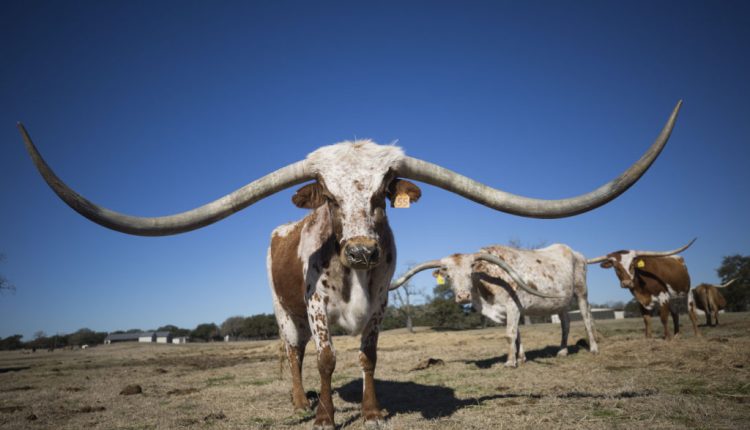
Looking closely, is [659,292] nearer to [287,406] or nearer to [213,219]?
[287,406]

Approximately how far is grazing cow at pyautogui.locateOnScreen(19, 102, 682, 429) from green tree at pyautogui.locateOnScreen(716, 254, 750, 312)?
38.9m

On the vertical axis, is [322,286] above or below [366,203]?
below

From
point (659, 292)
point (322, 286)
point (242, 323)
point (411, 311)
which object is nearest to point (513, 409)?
point (322, 286)

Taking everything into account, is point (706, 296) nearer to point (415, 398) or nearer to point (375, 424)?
point (415, 398)

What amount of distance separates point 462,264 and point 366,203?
5288mm

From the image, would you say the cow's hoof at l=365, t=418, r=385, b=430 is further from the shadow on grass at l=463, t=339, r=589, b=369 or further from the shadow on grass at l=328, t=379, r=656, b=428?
the shadow on grass at l=463, t=339, r=589, b=369

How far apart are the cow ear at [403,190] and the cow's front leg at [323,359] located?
1.19 metres

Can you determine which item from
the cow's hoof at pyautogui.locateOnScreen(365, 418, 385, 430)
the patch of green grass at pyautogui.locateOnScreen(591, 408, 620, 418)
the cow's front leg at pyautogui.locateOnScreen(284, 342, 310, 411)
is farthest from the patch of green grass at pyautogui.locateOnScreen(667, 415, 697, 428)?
the cow's front leg at pyautogui.locateOnScreen(284, 342, 310, 411)

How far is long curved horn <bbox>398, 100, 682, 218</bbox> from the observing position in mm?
3039

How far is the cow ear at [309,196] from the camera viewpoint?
381 cm

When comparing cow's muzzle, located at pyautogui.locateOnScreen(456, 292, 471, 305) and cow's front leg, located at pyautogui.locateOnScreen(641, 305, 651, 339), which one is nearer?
cow's muzzle, located at pyautogui.locateOnScreen(456, 292, 471, 305)

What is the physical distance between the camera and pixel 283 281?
4.85 m

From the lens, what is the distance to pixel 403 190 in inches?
148

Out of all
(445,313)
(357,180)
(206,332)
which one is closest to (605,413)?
(357,180)
